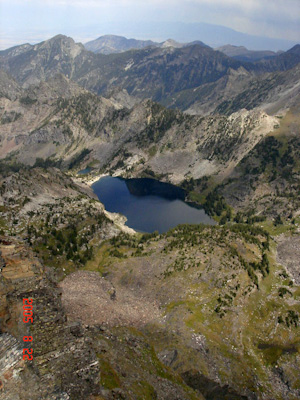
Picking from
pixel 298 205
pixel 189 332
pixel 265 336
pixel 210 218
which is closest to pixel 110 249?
pixel 189 332

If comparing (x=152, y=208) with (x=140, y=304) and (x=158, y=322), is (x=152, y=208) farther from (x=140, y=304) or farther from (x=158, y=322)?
(x=158, y=322)

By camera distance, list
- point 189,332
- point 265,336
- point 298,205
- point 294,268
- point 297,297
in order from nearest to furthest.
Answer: point 189,332
point 265,336
point 297,297
point 294,268
point 298,205

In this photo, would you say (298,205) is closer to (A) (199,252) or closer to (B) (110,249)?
(A) (199,252)
